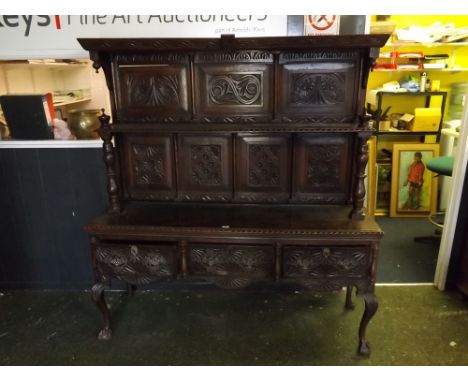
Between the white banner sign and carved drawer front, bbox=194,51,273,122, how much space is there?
0.21 metres

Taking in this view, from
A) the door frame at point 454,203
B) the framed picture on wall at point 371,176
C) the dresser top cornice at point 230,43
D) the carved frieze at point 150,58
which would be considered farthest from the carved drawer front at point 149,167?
the framed picture on wall at point 371,176

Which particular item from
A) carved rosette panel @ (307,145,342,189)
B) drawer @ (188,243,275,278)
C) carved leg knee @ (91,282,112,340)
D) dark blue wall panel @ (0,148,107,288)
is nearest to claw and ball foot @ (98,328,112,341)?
carved leg knee @ (91,282,112,340)

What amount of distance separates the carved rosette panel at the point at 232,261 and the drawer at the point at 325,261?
10cm

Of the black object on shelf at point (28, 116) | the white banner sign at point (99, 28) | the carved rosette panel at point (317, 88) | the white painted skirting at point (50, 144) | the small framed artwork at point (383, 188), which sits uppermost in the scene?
the white banner sign at point (99, 28)

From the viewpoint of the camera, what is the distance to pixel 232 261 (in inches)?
73.5

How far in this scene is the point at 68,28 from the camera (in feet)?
6.79

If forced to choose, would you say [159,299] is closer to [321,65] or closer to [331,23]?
[321,65]

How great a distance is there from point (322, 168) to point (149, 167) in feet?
3.25

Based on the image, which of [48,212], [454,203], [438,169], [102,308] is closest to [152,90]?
[48,212]

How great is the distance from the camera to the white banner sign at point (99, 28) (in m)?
2.01

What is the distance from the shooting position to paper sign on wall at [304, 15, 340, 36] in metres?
2.00

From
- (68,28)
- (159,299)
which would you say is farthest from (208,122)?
(159,299)

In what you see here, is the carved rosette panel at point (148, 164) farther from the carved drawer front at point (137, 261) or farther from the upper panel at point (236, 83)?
the carved drawer front at point (137, 261)
